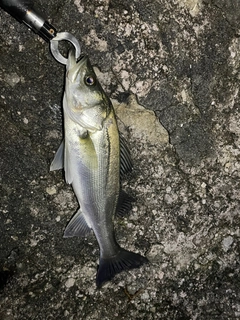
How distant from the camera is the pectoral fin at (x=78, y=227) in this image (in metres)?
3.31

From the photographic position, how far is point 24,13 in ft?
9.57

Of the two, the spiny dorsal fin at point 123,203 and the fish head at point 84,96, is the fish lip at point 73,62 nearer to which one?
the fish head at point 84,96

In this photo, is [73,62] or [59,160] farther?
[59,160]

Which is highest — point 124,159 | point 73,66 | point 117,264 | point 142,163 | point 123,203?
point 73,66

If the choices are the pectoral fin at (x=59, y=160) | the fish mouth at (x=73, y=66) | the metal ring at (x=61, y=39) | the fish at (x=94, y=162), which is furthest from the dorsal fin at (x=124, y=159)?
the metal ring at (x=61, y=39)

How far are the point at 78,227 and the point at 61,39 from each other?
145 cm

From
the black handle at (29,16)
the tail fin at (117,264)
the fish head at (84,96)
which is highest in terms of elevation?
the black handle at (29,16)

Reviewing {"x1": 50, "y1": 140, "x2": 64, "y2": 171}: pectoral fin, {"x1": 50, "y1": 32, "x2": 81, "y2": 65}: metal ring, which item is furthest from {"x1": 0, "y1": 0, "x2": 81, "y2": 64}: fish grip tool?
{"x1": 50, "y1": 140, "x2": 64, "y2": 171}: pectoral fin

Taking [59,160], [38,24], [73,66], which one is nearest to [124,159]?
[59,160]

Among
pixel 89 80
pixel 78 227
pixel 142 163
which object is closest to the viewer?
pixel 89 80

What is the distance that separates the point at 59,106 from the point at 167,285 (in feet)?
5.82

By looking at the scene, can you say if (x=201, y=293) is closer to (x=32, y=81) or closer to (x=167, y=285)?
(x=167, y=285)

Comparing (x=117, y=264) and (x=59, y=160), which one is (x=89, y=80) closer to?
(x=59, y=160)

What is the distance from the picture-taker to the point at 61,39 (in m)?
3.08
